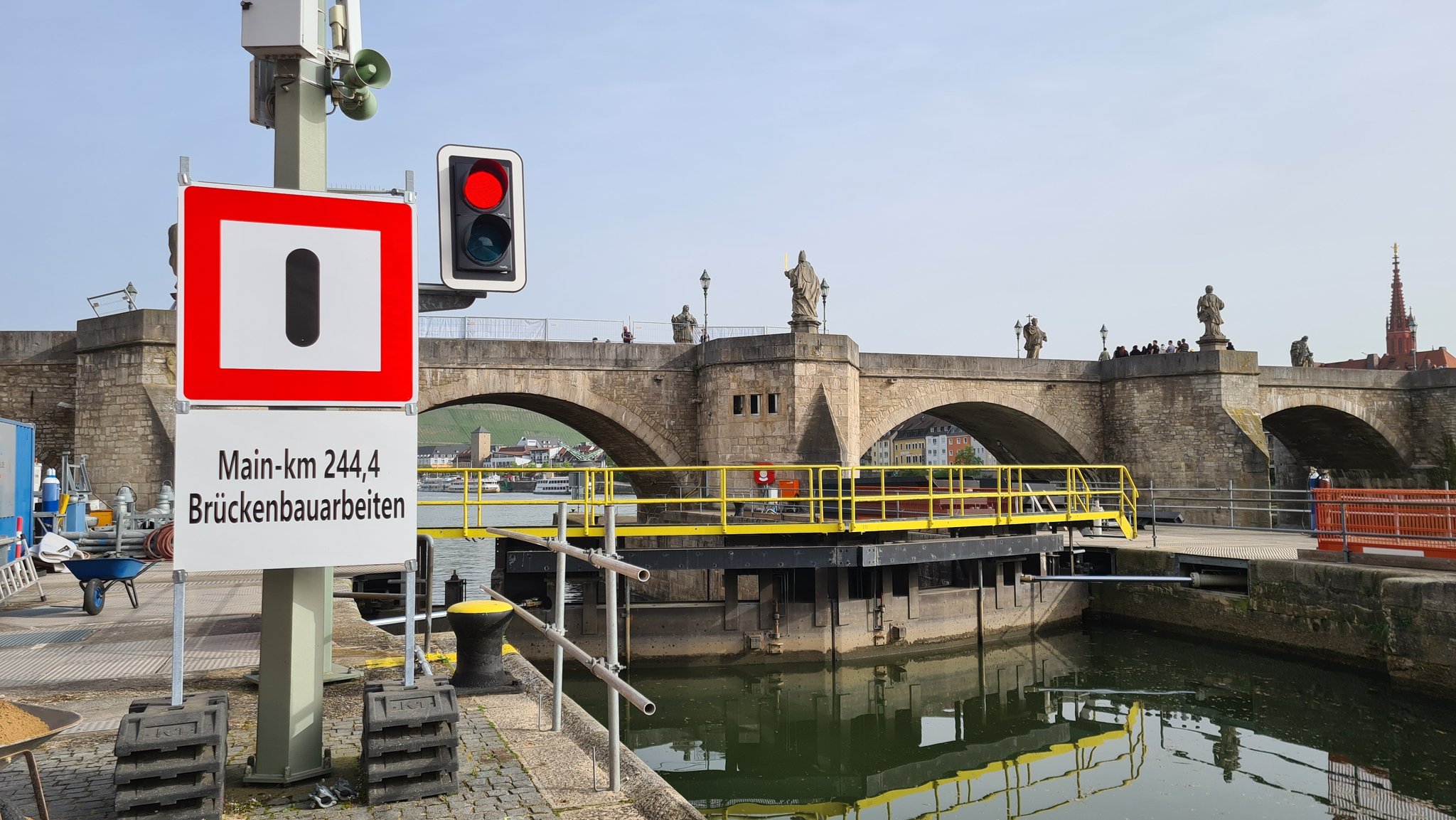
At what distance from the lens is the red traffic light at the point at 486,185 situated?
408 cm

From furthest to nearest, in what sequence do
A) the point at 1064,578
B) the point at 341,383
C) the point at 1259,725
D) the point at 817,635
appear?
the point at 1064,578, the point at 817,635, the point at 1259,725, the point at 341,383

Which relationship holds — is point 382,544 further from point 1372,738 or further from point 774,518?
point 774,518

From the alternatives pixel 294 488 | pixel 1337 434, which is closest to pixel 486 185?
pixel 294 488

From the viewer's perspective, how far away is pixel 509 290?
4188mm

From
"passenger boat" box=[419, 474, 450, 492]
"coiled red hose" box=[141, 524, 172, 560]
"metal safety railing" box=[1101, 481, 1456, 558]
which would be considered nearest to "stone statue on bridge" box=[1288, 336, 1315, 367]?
"metal safety railing" box=[1101, 481, 1456, 558]

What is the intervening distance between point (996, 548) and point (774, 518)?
3.71 m

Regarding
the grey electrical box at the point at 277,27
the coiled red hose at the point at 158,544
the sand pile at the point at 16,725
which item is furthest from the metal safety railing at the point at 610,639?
the coiled red hose at the point at 158,544

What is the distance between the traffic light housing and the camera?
4.06 meters

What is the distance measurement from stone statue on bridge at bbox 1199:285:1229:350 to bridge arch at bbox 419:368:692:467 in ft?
49.5

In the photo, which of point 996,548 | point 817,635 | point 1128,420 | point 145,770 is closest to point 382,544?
point 145,770

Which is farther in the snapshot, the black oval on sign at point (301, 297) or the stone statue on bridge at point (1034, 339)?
the stone statue on bridge at point (1034, 339)

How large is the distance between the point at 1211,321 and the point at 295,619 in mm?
27649

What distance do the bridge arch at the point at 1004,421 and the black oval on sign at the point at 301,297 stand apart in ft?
69.1

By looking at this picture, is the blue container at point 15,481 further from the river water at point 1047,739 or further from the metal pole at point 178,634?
the metal pole at point 178,634
